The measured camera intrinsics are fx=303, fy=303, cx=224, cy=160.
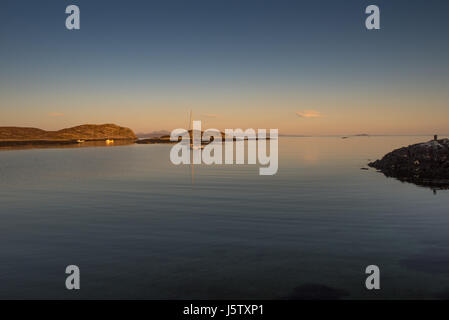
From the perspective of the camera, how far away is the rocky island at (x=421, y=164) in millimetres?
33312

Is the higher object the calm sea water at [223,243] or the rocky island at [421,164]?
the rocky island at [421,164]

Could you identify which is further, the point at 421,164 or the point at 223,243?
the point at 421,164

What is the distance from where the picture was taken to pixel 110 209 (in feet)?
66.2

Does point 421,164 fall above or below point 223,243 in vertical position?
above

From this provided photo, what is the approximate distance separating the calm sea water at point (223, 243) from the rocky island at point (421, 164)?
26.1 ft

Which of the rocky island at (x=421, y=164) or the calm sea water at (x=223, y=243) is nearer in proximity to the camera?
the calm sea water at (x=223, y=243)

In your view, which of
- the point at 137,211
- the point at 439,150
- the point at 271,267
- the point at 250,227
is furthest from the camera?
the point at 439,150

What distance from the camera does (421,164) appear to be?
38.5 m

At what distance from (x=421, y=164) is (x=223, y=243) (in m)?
35.7

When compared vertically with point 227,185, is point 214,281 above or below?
below
